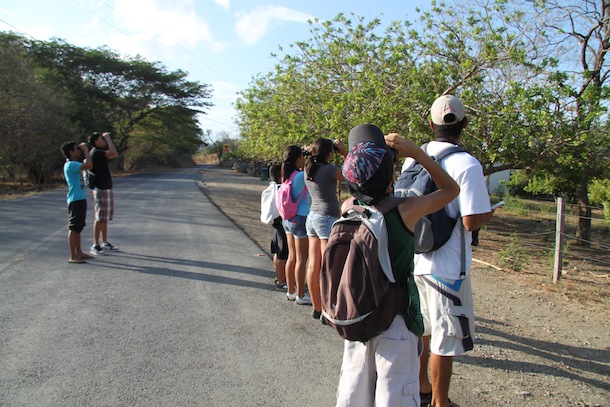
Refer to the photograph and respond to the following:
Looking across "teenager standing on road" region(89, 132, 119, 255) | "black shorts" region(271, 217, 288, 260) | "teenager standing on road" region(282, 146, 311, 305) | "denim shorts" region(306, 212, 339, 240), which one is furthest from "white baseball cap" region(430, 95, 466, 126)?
"teenager standing on road" region(89, 132, 119, 255)

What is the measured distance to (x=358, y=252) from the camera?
195 centimetres

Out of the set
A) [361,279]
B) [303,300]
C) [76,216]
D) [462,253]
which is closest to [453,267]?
[462,253]

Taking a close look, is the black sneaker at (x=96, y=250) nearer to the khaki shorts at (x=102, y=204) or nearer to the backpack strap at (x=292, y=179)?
the khaki shorts at (x=102, y=204)

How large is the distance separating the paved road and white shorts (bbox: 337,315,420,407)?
3.33 feet

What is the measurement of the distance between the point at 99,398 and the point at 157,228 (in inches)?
270

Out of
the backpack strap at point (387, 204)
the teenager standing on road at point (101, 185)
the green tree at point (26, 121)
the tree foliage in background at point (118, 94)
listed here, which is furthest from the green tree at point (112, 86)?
the backpack strap at point (387, 204)

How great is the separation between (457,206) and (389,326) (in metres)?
1.00

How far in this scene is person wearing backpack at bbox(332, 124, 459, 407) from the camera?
1.99 m

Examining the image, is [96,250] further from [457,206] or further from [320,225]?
[457,206]

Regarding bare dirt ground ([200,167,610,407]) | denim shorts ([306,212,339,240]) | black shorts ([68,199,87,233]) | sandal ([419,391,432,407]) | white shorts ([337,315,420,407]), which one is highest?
denim shorts ([306,212,339,240])

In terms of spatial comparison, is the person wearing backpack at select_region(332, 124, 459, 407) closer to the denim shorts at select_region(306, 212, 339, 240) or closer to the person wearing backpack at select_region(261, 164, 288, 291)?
the denim shorts at select_region(306, 212, 339, 240)

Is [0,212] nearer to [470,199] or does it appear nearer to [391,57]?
[391,57]

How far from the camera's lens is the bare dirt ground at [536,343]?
3.18 metres

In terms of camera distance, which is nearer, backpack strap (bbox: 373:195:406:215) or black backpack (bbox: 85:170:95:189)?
backpack strap (bbox: 373:195:406:215)
